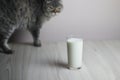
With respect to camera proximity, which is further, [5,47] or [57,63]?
[5,47]

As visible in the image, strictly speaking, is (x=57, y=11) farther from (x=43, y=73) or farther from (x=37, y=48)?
(x=43, y=73)

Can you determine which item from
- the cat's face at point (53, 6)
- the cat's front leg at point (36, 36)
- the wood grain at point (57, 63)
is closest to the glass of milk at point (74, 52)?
the wood grain at point (57, 63)

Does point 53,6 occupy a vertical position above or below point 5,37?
above

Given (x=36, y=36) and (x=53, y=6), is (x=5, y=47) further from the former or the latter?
(x=53, y=6)

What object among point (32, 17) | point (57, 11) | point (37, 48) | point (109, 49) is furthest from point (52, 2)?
point (109, 49)

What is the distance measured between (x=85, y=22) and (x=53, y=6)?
0.40 metres

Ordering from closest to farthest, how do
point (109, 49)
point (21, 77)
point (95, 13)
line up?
point (21, 77)
point (109, 49)
point (95, 13)

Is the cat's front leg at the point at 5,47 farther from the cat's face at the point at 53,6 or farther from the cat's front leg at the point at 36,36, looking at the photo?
the cat's face at the point at 53,6

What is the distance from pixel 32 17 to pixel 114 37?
733 mm

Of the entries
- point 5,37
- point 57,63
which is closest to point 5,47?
point 5,37

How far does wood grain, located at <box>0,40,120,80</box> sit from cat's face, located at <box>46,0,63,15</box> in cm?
30

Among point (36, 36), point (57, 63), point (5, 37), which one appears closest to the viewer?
point (57, 63)

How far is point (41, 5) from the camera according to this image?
167 centimetres

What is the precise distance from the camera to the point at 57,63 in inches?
62.0
